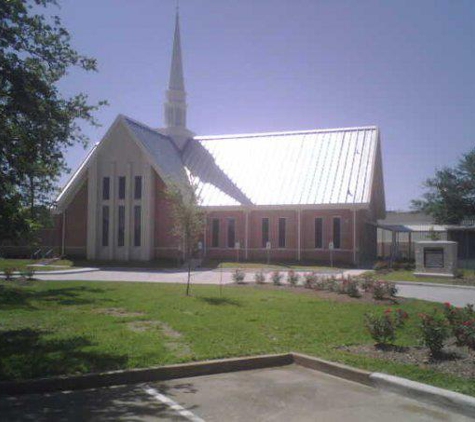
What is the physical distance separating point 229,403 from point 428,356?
3.67 meters

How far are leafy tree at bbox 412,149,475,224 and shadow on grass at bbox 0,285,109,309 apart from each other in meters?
38.3

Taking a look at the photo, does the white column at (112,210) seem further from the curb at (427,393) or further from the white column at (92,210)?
the curb at (427,393)

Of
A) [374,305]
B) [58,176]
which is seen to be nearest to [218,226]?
[374,305]

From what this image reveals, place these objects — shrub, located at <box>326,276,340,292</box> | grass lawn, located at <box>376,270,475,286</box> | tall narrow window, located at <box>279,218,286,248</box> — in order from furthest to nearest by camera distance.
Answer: tall narrow window, located at <box>279,218,286,248</box>, grass lawn, located at <box>376,270,475,286</box>, shrub, located at <box>326,276,340,292</box>

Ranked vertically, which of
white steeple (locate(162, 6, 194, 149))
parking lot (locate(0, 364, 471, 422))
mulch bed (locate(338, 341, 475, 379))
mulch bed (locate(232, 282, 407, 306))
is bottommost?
parking lot (locate(0, 364, 471, 422))

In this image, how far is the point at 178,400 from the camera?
6.96 meters

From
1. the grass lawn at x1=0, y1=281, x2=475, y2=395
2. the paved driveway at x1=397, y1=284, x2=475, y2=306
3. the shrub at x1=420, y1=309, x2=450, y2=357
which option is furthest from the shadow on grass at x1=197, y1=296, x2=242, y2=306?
the shrub at x1=420, y1=309, x2=450, y2=357

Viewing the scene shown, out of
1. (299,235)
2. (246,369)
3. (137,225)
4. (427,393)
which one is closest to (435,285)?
(299,235)

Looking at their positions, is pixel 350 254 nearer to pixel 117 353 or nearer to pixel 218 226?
pixel 218 226

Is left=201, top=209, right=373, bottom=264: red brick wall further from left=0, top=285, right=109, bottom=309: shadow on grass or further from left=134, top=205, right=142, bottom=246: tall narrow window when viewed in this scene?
left=0, top=285, right=109, bottom=309: shadow on grass

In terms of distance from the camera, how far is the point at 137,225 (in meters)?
38.1

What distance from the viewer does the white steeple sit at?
4741 cm

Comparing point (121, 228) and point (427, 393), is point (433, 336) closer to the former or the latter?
point (427, 393)

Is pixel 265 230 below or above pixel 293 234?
above
